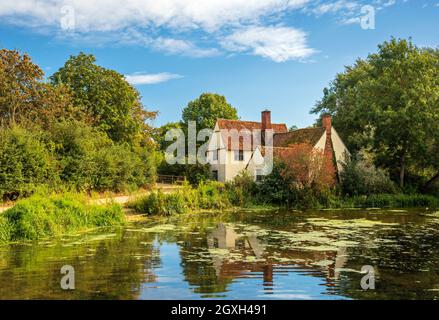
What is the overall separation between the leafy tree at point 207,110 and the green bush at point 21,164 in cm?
3379

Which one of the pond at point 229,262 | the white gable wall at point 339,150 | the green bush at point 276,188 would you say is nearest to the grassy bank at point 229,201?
the green bush at point 276,188

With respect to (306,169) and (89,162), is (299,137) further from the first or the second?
Result: (89,162)

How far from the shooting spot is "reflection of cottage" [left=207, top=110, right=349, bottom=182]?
119ft

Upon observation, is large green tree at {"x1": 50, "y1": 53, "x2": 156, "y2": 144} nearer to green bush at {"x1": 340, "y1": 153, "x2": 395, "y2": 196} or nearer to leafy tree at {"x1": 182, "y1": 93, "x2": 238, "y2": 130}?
leafy tree at {"x1": 182, "y1": 93, "x2": 238, "y2": 130}

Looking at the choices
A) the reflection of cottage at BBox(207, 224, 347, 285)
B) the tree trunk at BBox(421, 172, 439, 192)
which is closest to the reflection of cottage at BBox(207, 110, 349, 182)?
the tree trunk at BBox(421, 172, 439, 192)

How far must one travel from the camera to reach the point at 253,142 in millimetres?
42656

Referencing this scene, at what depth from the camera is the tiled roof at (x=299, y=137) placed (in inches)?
1450

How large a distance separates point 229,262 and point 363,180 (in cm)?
2294

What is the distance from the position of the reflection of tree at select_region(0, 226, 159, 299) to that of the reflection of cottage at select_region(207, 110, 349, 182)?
21.7 meters
